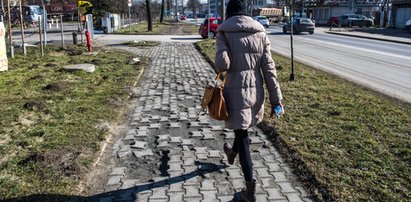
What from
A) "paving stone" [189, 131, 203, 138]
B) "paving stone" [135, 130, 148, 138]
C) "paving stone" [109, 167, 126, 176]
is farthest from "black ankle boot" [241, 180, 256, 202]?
"paving stone" [135, 130, 148, 138]

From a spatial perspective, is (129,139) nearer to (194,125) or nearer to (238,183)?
(194,125)

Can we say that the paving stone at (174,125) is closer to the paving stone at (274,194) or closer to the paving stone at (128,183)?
the paving stone at (128,183)

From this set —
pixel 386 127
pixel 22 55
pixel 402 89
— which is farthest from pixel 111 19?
pixel 386 127

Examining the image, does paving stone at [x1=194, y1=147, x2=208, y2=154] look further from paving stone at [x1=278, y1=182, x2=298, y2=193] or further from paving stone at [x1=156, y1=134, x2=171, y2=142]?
paving stone at [x1=278, y1=182, x2=298, y2=193]

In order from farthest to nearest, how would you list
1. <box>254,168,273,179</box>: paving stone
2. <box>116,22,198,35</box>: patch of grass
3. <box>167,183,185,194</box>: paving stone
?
<box>116,22,198,35</box>: patch of grass
<box>254,168,273,179</box>: paving stone
<box>167,183,185,194</box>: paving stone

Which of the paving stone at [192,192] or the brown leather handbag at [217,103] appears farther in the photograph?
the paving stone at [192,192]

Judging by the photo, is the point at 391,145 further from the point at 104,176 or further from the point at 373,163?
the point at 104,176

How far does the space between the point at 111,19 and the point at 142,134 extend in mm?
33623

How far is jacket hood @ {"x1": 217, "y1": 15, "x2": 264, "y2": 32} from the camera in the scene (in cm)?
373

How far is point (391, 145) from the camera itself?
17.1ft

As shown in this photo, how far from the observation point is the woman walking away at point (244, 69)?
3.76 m

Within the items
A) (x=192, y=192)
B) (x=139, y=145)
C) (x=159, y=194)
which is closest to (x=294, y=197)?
(x=192, y=192)

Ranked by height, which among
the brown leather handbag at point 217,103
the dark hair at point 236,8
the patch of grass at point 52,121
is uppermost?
the dark hair at point 236,8

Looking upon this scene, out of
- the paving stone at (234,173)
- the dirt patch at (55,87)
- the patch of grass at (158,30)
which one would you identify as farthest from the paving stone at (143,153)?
the patch of grass at (158,30)
